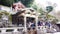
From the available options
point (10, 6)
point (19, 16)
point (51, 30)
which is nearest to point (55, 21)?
point (51, 30)

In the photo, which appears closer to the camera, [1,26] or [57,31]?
[1,26]

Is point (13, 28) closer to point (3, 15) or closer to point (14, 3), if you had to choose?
point (3, 15)

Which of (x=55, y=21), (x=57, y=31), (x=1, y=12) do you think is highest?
(x=1, y=12)

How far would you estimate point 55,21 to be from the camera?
1951 millimetres

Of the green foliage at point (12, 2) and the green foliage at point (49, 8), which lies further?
the green foliage at point (49, 8)

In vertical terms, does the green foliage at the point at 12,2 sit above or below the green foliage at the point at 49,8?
above

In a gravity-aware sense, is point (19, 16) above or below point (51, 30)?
above

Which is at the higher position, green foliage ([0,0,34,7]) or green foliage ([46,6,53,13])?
green foliage ([0,0,34,7])

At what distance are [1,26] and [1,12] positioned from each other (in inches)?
6.9

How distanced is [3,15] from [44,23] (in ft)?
1.80

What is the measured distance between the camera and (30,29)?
186 centimetres

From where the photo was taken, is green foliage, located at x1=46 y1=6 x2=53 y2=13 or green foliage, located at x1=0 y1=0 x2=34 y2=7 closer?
green foliage, located at x1=0 y1=0 x2=34 y2=7

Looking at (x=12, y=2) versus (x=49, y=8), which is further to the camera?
(x=49, y=8)

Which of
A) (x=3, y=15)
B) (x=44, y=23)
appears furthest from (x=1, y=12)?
(x=44, y=23)
